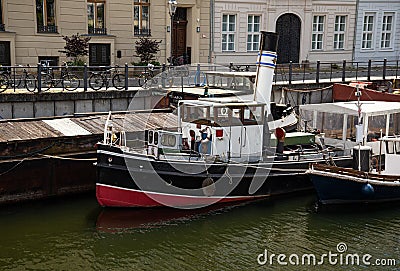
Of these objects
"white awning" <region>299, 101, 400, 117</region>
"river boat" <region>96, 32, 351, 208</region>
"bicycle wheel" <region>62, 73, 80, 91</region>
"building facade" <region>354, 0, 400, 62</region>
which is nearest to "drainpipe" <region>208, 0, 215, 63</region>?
"building facade" <region>354, 0, 400, 62</region>

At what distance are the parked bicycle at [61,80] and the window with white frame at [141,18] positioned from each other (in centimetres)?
845

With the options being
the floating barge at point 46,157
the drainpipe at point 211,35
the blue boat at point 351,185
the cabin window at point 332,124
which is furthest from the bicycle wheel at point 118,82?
the drainpipe at point 211,35

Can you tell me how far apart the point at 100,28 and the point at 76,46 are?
2.38m

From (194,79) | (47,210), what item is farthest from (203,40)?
(47,210)

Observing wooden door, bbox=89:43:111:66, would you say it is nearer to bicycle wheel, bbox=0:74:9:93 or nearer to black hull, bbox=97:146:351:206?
bicycle wheel, bbox=0:74:9:93

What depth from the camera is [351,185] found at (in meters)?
16.3

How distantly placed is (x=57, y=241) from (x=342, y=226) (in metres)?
7.50

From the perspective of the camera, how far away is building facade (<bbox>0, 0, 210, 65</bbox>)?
25.4 metres

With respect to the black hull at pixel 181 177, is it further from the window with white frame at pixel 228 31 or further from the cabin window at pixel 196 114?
the window with white frame at pixel 228 31

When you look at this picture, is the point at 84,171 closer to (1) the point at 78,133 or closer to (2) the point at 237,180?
(1) the point at 78,133

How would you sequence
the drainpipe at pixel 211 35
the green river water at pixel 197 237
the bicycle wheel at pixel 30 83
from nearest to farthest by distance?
the green river water at pixel 197 237, the bicycle wheel at pixel 30 83, the drainpipe at pixel 211 35

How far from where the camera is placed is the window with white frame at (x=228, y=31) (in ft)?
105

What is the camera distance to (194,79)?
22.5 metres

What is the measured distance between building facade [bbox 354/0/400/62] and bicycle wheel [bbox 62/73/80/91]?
21.9 m
